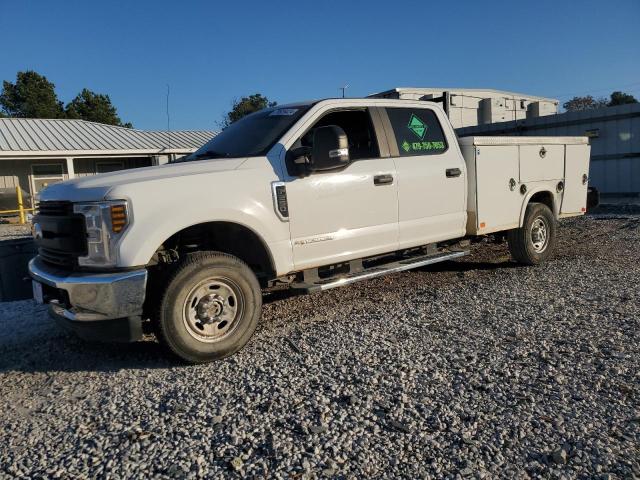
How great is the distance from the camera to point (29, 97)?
4722 cm

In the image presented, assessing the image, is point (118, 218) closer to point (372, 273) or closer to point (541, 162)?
point (372, 273)

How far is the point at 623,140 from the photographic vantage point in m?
13.6

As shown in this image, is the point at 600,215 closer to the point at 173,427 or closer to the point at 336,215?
the point at 336,215

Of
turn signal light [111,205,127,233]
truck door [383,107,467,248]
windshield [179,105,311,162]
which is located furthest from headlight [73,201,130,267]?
truck door [383,107,467,248]

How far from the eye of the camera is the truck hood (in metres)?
3.69

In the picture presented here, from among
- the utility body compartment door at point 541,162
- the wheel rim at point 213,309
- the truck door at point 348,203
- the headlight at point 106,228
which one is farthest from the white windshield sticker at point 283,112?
the utility body compartment door at point 541,162

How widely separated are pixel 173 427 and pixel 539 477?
195 cm

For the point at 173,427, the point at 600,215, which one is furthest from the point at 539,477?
the point at 600,215

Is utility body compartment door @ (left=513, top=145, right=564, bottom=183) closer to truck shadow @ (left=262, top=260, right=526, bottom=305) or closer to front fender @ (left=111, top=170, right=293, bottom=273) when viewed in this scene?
truck shadow @ (left=262, top=260, right=526, bottom=305)

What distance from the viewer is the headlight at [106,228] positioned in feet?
11.7

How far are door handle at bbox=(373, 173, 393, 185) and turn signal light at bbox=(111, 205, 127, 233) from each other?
7.62 ft

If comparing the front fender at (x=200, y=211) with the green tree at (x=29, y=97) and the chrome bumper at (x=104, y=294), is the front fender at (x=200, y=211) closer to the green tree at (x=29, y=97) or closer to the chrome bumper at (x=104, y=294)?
the chrome bumper at (x=104, y=294)

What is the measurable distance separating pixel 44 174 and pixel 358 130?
21.1m

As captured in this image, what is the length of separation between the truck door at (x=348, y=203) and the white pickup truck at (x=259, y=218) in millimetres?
12
